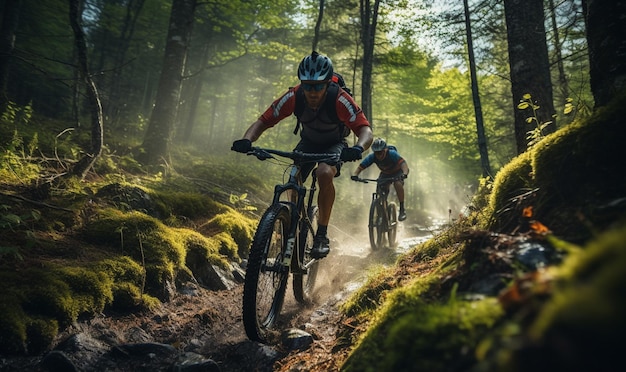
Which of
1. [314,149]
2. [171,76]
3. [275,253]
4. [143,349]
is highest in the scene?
[171,76]

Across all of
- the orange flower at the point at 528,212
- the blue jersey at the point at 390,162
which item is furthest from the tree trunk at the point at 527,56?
the blue jersey at the point at 390,162

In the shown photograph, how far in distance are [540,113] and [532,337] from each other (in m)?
5.87

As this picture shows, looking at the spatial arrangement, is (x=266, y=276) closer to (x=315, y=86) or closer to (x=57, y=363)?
(x=57, y=363)

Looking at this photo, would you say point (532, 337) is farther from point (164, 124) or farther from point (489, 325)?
point (164, 124)

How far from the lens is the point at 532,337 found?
0.91 meters

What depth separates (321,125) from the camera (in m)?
5.07

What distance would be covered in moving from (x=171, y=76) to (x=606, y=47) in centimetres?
1003

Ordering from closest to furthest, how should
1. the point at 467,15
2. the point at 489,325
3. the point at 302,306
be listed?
the point at 489,325 → the point at 302,306 → the point at 467,15

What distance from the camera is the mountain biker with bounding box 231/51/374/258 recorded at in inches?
179

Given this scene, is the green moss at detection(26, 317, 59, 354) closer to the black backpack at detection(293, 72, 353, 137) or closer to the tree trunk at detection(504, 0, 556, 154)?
the black backpack at detection(293, 72, 353, 137)

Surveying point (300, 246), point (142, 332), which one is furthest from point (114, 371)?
point (300, 246)

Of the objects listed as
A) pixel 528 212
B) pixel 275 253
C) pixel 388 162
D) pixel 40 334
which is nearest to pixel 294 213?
pixel 275 253

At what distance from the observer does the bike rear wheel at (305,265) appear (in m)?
4.76

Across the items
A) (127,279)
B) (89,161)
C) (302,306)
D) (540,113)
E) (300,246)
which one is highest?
(540,113)
